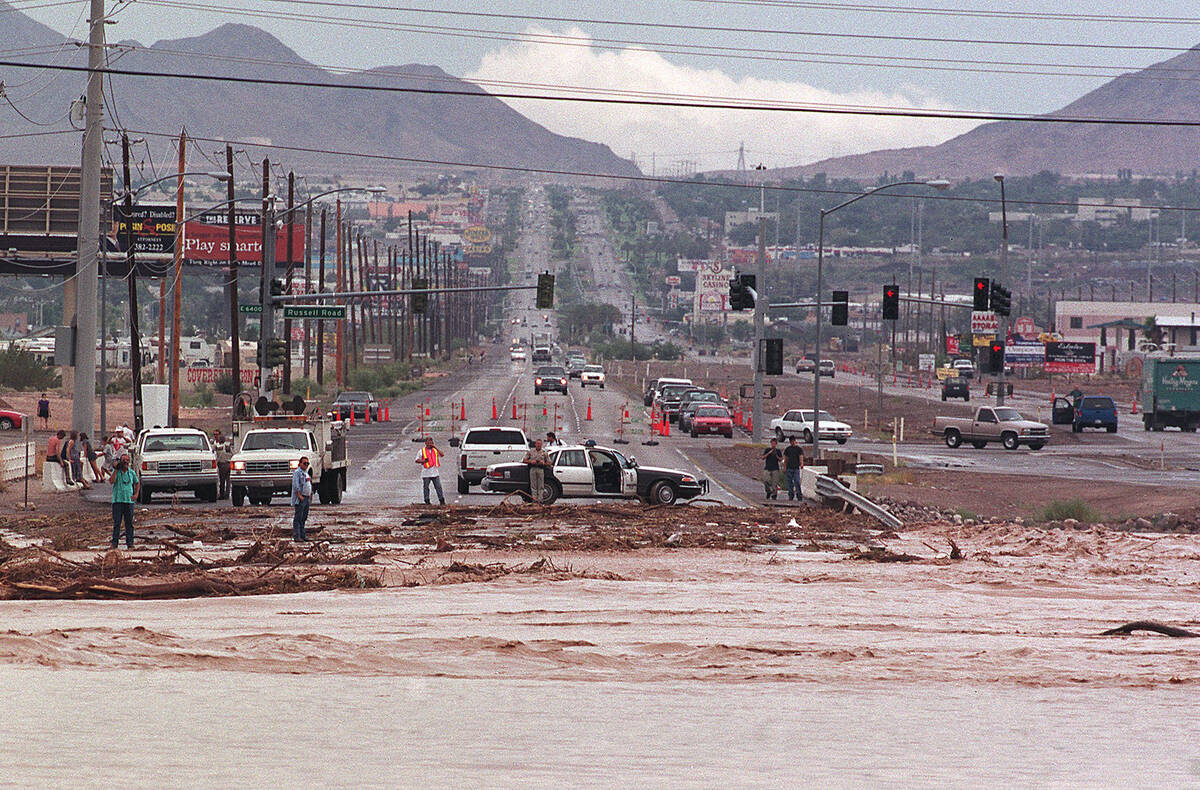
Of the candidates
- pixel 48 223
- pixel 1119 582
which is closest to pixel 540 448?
pixel 1119 582

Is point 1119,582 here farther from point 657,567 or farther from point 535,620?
point 535,620

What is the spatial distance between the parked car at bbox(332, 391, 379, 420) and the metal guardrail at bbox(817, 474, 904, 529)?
36873 millimetres

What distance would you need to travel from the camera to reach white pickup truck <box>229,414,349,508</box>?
111 feet

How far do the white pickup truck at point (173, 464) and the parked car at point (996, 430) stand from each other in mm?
37069

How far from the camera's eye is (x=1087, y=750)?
1155 cm

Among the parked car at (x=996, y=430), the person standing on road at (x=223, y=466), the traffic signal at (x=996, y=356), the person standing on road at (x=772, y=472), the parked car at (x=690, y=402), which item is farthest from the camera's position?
the parked car at (x=690, y=402)

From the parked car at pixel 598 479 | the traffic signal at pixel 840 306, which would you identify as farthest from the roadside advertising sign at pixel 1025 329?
the parked car at pixel 598 479

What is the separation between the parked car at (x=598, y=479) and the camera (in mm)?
34219

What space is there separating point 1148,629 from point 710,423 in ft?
160

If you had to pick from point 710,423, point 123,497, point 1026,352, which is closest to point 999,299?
point 710,423

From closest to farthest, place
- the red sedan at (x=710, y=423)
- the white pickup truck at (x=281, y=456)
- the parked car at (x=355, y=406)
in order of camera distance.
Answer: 1. the white pickup truck at (x=281, y=456)
2. the red sedan at (x=710, y=423)
3. the parked car at (x=355, y=406)

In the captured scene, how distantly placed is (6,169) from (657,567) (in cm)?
8475

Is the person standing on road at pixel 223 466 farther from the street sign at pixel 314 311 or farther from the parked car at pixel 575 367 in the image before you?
the parked car at pixel 575 367

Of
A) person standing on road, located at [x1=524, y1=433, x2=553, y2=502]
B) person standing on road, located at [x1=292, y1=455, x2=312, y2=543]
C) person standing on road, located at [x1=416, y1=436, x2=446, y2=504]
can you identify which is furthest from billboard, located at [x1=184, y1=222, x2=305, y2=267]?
person standing on road, located at [x1=292, y1=455, x2=312, y2=543]
